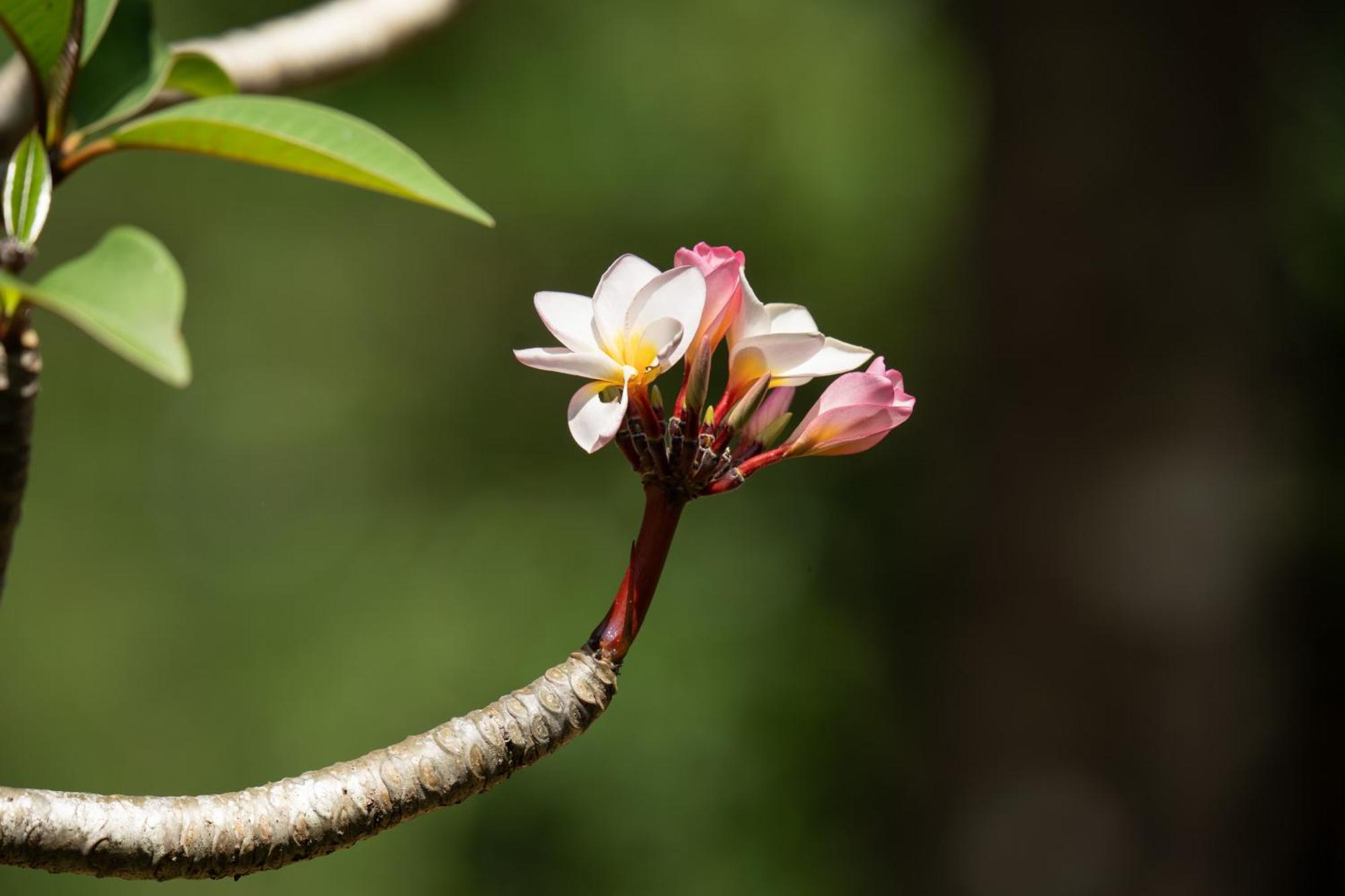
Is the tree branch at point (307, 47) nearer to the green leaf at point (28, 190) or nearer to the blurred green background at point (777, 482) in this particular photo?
the green leaf at point (28, 190)

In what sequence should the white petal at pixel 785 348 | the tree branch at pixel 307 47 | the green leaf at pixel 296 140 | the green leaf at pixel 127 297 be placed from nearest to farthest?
the green leaf at pixel 127 297 < the green leaf at pixel 296 140 < the white petal at pixel 785 348 < the tree branch at pixel 307 47

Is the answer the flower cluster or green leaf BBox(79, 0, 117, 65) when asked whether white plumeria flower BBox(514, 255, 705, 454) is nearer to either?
the flower cluster

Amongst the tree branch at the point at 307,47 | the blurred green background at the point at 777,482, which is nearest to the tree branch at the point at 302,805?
the tree branch at the point at 307,47

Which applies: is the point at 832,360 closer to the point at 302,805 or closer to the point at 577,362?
the point at 577,362

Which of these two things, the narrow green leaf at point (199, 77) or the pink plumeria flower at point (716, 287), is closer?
the pink plumeria flower at point (716, 287)

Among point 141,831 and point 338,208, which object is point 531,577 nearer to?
point 338,208

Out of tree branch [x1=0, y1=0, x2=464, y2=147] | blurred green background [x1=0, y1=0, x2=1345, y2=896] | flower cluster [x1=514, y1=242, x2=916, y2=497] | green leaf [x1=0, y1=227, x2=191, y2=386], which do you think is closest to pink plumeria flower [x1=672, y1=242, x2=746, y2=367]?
flower cluster [x1=514, y1=242, x2=916, y2=497]

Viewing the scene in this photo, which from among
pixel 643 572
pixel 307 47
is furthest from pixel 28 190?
pixel 307 47
